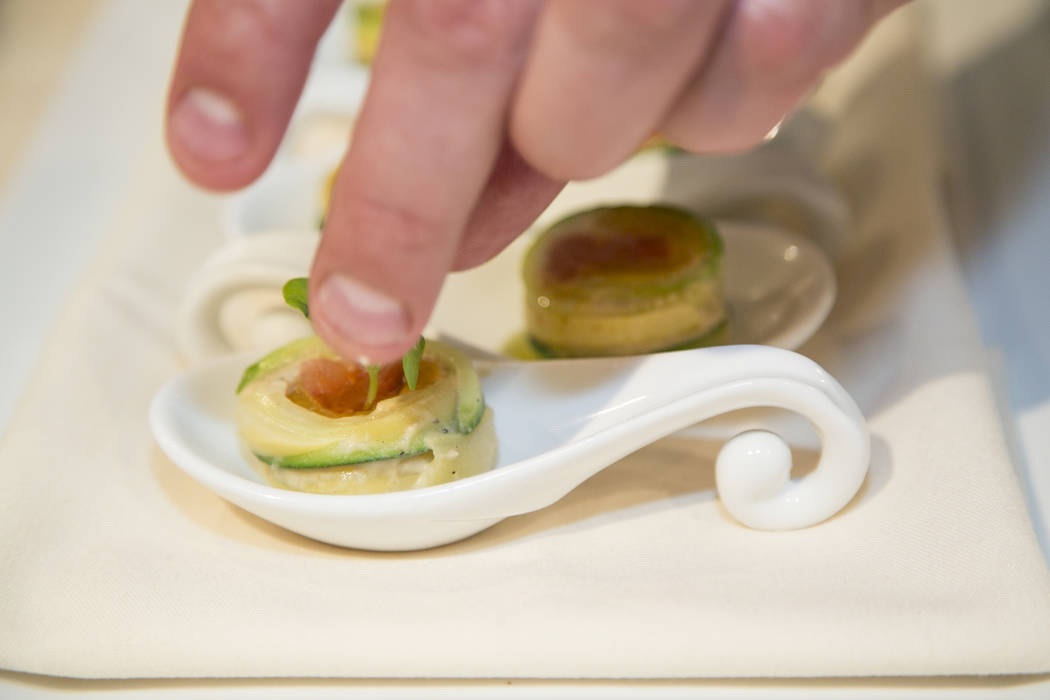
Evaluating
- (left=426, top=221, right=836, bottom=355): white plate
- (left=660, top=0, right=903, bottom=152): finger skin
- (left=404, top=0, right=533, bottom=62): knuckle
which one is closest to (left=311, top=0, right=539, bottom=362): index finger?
(left=404, top=0, right=533, bottom=62): knuckle

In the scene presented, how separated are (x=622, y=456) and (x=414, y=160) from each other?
324 millimetres

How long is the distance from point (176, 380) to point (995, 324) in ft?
2.86

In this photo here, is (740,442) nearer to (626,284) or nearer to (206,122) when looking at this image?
(626,284)

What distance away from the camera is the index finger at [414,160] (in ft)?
1.81

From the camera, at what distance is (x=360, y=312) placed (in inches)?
23.8

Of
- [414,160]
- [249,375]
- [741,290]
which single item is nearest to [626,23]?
[414,160]

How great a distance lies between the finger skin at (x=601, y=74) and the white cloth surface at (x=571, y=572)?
Answer: 32 cm

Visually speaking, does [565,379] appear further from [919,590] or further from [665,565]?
[919,590]

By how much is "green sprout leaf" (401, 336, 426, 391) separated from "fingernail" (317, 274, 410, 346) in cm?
14

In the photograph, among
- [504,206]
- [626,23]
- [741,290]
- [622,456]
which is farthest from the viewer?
[741,290]

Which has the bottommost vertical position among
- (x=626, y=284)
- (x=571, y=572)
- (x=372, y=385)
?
(x=571, y=572)

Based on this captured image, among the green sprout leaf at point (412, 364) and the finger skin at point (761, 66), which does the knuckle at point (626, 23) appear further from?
the green sprout leaf at point (412, 364)

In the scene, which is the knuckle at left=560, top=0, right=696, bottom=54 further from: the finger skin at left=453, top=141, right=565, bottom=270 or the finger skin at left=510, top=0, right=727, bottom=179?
the finger skin at left=453, top=141, right=565, bottom=270

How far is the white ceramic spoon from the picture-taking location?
0.75 meters
